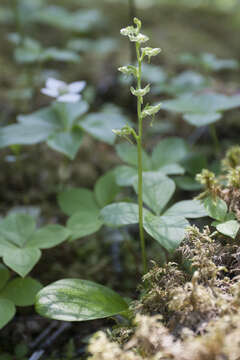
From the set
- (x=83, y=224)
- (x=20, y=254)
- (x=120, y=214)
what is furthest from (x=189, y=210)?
(x=20, y=254)

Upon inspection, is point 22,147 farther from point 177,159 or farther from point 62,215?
point 177,159

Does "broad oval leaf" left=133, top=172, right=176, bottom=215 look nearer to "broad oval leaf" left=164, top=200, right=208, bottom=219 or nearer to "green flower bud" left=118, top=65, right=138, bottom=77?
"broad oval leaf" left=164, top=200, right=208, bottom=219

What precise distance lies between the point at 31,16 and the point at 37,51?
97 cm

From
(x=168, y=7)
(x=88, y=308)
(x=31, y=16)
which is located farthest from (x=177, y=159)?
(x=168, y=7)

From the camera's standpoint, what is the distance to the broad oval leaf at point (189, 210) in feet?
4.32

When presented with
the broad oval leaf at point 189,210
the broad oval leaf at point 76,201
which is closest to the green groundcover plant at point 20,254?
the broad oval leaf at point 76,201

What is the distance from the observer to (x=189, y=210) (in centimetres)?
135

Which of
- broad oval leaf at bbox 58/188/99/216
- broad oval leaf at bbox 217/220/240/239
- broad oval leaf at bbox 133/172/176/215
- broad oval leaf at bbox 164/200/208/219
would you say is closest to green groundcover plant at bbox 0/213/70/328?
broad oval leaf at bbox 58/188/99/216

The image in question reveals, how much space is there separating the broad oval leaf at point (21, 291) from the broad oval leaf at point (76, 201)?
0.49 meters

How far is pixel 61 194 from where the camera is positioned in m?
1.91

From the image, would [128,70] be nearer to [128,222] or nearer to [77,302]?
[128,222]

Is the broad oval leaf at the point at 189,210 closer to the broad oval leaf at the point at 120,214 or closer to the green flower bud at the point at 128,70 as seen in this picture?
the broad oval leaf at the point at 120,214

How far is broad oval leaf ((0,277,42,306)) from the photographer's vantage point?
1371 millimetres

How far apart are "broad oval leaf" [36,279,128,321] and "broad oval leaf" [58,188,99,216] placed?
0.61 meters
